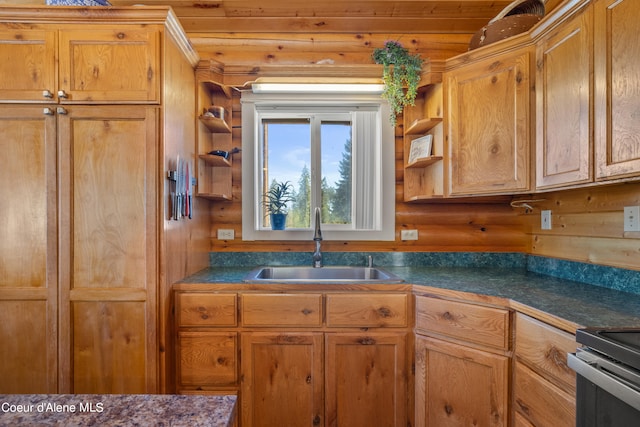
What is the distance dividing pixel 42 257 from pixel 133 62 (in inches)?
40.7

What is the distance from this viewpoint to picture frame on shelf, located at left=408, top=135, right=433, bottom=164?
2.04 metres

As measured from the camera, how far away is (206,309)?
1651 mm

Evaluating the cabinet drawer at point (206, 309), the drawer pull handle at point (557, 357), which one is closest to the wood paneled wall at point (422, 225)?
the cabinet drawer at point (206, 309)

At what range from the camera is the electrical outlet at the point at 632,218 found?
1.42 m

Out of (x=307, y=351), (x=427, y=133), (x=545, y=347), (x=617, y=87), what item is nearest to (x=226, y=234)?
(x=307, y=351)

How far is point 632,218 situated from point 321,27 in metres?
2.08

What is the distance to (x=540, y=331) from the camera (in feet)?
3.88

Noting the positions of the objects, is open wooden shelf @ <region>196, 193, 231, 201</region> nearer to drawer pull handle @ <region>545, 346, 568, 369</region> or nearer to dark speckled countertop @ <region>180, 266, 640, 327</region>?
dark speckled countertop @ <region>180, 266, 640, 327</region>

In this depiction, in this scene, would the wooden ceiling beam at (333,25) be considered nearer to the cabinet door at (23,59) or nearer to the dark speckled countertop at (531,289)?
the cabinet door at (23,59)

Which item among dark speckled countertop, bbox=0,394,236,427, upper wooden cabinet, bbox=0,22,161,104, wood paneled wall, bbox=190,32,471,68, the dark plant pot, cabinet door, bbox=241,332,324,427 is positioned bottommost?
cabinet door, bbox=241,332,324,427

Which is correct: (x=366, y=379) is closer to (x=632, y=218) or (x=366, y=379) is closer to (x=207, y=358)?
(x=207, y=358)

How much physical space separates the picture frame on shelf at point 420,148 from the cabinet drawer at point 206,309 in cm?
142

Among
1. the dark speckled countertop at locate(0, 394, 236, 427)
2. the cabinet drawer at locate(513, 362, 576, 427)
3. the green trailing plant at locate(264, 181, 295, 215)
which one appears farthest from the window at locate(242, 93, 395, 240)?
the dark speckled countertop at locate(0, 394, 236, 427)

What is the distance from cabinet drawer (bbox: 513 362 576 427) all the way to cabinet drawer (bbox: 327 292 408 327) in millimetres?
534
